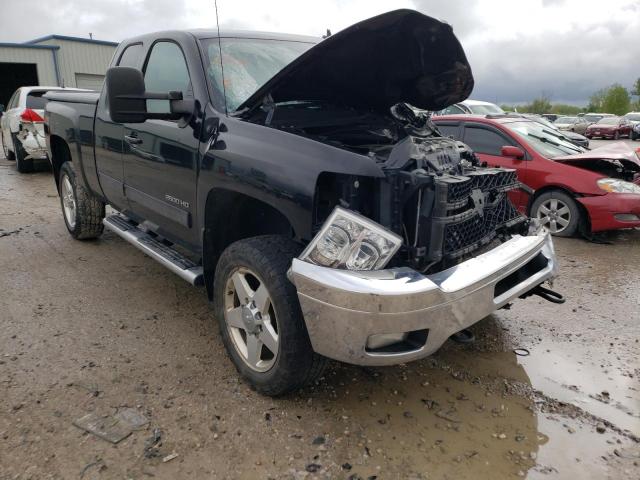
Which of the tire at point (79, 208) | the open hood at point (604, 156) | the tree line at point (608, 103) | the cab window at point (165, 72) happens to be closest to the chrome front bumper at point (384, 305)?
the cab window at point (165, 72)

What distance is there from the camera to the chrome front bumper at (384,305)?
2.12 metres

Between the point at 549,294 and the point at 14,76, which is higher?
the point at 14,76

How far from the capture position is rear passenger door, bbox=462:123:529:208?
6.35 meters

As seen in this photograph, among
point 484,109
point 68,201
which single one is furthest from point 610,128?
point 68,201

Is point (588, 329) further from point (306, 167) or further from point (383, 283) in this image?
point (306, 167)

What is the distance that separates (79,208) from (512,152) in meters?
4.97

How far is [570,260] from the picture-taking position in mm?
5301

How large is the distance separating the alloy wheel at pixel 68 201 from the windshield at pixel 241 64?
2.90m

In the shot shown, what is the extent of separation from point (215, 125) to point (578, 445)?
251 centimetres

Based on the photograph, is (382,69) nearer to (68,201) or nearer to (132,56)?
(132,56)

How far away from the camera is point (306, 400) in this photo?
8.94ft

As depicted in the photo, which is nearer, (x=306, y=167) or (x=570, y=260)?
(x=306, y=167)

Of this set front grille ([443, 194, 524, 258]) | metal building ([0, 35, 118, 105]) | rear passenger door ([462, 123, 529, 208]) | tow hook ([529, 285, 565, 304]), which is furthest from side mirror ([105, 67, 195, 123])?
metal building ([0, 35, 118, 105])

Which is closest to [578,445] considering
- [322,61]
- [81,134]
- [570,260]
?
[322,61]
